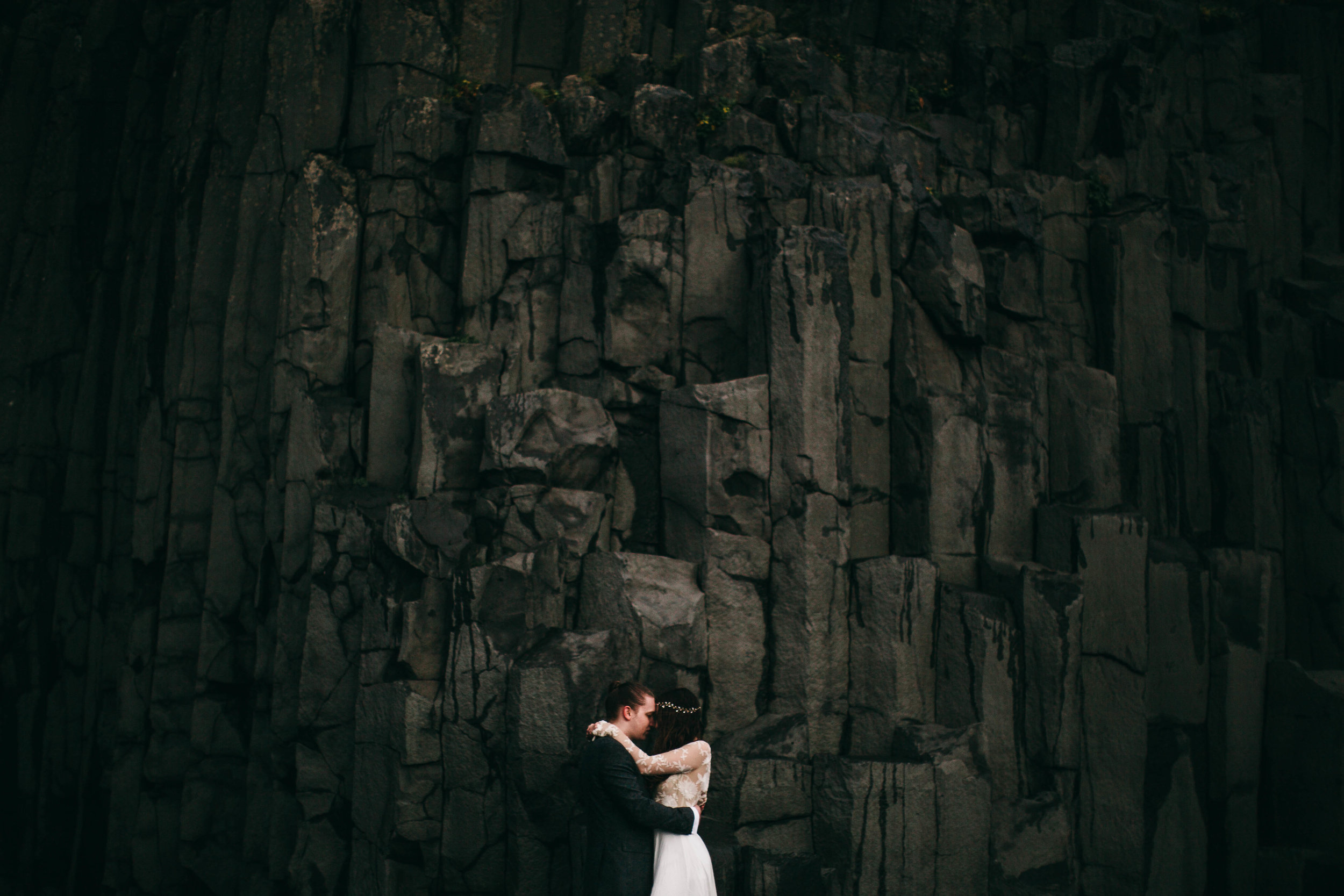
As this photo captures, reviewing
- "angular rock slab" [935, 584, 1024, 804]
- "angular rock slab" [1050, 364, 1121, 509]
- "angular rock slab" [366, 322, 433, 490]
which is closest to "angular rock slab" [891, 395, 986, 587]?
"angular rock slab" [935, 584, 1024, 804]

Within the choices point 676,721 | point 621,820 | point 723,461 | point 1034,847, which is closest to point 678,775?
point 676,721

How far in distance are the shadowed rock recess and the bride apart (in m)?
1.81

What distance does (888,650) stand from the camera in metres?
8.83

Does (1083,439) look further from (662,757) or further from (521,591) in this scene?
(662,757)

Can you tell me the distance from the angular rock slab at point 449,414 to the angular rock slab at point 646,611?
5.29ft

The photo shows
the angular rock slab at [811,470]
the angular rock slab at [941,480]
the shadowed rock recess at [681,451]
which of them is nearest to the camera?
the shadowed rock recess at [681,451]

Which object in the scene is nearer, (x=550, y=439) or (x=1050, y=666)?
(x=550, y=439)

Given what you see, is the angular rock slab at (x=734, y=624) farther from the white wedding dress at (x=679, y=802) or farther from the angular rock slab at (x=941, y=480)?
the white wedding dress at (x=679, y=802)

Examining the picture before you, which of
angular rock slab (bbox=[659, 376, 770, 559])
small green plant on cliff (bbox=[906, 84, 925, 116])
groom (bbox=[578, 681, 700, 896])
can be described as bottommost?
groom (bbox=[578, 681, 700, 896])

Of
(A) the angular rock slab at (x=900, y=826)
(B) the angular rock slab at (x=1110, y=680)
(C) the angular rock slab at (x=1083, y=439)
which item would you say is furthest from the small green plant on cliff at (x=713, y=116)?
(A) the angular rock slab at (x=900, y=826)

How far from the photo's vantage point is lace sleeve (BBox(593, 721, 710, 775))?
600cm

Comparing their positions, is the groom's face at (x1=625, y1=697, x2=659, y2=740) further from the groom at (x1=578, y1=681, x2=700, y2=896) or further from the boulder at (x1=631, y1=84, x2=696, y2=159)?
the boulder at (x1=631, y1=84, x2=696, y2=159)

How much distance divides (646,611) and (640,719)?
2.23 m

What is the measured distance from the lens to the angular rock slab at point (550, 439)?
8.88 meters
